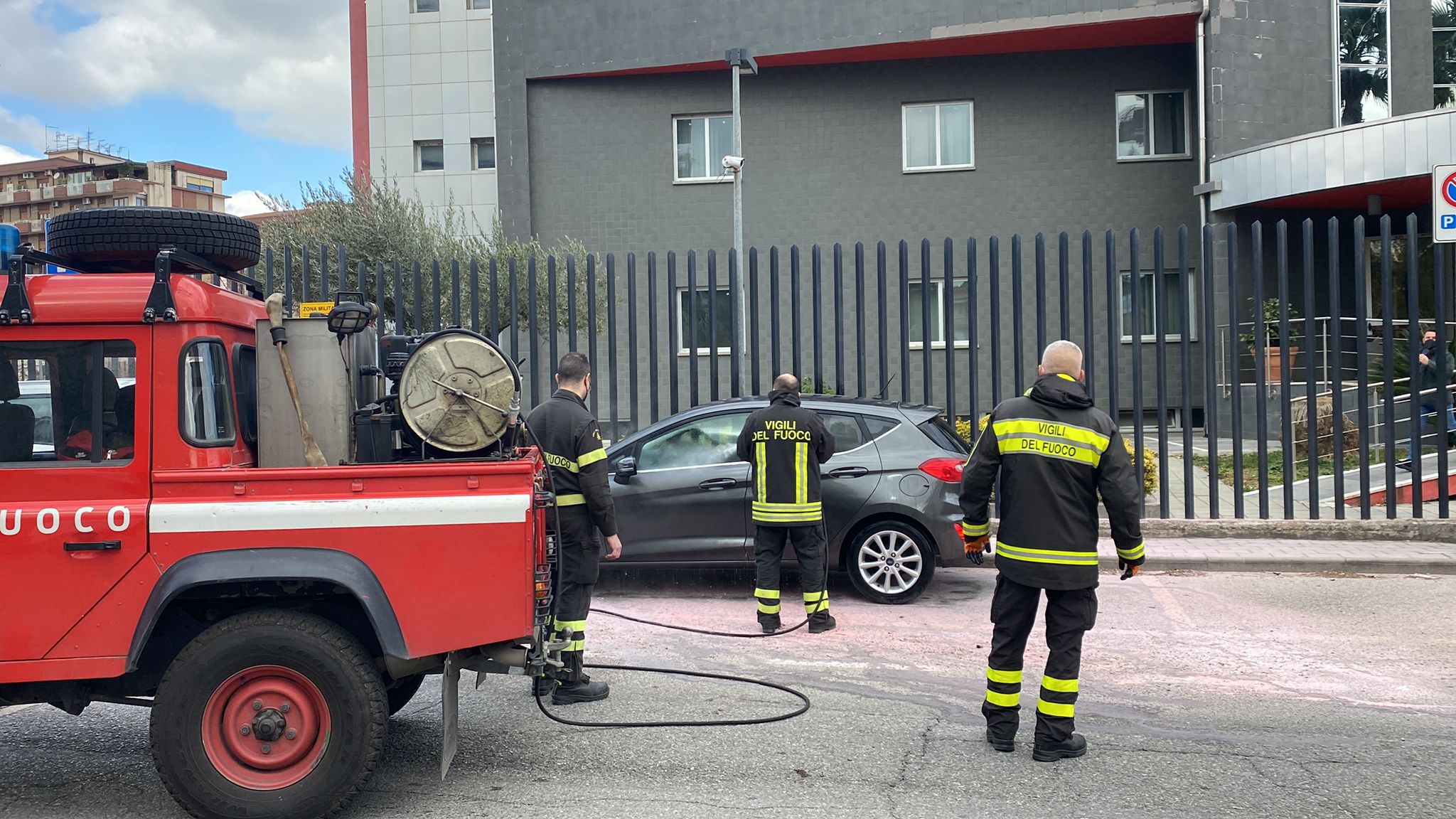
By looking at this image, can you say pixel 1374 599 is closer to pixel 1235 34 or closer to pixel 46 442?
pixel 46 442

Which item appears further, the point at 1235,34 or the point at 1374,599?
the point at 1235,34

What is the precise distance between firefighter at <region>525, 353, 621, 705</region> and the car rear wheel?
291cm

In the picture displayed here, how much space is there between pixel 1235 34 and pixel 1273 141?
6.37 feet

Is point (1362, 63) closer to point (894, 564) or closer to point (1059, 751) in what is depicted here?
point (894, 564)

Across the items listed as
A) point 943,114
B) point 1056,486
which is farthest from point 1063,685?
point 943,114

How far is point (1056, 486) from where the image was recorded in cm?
500

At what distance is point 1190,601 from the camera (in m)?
8.42

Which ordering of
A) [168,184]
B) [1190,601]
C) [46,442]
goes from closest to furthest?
1. [46,442]
2. [1190,601]
3. [168,184]

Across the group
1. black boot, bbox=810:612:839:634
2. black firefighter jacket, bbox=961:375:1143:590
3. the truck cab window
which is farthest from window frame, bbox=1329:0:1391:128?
the truck cab window

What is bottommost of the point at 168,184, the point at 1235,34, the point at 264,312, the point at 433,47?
the point at 264,312

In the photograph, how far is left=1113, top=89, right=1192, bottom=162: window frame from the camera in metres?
20.5

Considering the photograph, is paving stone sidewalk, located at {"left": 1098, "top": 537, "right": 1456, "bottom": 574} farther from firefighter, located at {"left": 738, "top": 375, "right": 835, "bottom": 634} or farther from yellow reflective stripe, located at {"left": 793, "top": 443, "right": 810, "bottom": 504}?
yellow reflective stripe, located at {"left": 793, "top": 443, "right": 810, "bottom": 504}

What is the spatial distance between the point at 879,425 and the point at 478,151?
1769cm

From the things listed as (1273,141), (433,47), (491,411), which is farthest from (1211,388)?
(433,47)
